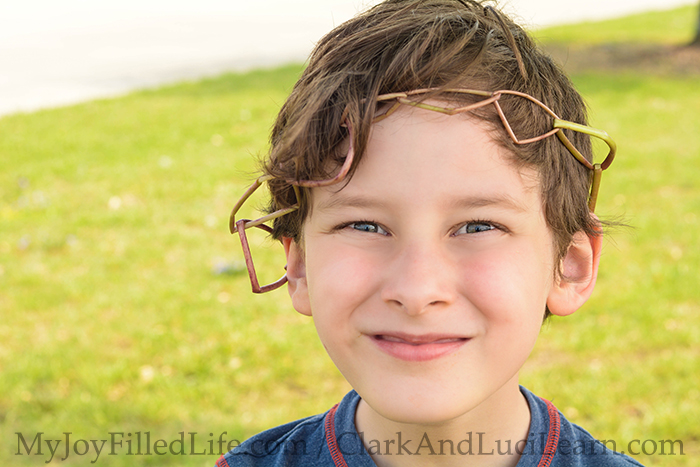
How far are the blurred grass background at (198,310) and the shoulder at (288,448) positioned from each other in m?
1.85

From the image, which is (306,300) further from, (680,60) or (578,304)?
(680,60)

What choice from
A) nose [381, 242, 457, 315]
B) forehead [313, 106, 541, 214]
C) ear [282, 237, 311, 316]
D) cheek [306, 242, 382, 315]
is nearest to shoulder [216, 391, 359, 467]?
ear [282, 237, 311, 316]

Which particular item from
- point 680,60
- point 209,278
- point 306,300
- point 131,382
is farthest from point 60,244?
point 680,60

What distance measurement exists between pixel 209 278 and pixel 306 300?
3502mm

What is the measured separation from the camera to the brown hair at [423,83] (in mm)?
1441

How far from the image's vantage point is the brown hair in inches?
56.7

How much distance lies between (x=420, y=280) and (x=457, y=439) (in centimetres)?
49

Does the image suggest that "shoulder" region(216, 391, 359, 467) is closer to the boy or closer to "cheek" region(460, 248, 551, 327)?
the boy

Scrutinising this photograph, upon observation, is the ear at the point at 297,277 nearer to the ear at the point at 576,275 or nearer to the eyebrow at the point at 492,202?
the eyebrow at the point at 492,202

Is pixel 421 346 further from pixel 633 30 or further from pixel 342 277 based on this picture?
pixel 633 30

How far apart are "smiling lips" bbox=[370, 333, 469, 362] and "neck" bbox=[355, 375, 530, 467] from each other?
285 millimetres

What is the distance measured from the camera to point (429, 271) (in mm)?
1367

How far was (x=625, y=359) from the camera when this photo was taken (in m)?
4.03

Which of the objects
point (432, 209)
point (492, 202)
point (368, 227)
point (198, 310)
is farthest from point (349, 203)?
point (198, 310)
